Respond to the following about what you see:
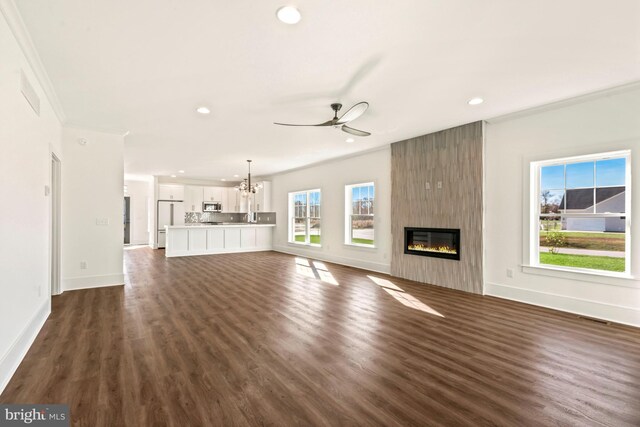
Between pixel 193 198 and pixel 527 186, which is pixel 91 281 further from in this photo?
pixel 527 186

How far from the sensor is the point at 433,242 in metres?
5.29

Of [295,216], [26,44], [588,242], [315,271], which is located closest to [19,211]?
[26,44]

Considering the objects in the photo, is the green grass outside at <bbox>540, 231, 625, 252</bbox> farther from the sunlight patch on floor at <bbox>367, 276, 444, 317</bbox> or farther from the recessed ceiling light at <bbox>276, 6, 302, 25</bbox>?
the recessed ceiling light at <bbox>276, 6, 302, 25</bbox>

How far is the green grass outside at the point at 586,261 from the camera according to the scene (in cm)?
433

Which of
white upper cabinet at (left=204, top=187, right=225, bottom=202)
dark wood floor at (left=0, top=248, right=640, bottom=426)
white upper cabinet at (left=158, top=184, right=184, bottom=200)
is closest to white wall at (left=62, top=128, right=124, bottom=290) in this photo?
dark wood floor at (left=0, top=248, right=640, bottom=426)

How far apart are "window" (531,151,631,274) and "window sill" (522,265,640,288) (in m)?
0.08

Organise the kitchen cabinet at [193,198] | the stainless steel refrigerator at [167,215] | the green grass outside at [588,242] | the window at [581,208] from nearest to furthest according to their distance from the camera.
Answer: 1. the window at [581,208]
2. the green grass outside at [588,242]
3. the stainless steel refrigerator at [167,215]
4. the kitchen cabinet at [193,198]

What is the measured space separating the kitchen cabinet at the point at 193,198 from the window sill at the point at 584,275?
1041 centimetres

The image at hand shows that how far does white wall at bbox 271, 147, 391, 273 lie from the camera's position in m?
6.29

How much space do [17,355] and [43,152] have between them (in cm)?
215

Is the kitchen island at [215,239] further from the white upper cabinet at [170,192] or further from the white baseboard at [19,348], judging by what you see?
the white baseboard at [19,348]

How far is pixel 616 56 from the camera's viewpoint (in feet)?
8.91

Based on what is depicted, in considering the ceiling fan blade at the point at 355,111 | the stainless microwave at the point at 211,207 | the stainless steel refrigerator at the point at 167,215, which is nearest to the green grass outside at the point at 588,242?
the ceiling fan blade at the point at 355,111

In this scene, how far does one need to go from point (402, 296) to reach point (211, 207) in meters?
8.96
